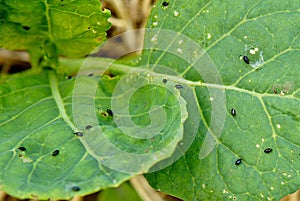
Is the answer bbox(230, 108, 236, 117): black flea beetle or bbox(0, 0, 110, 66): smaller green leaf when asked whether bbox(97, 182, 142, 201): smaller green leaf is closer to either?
bbox(0, 0, 110, 66): smaller green leaf

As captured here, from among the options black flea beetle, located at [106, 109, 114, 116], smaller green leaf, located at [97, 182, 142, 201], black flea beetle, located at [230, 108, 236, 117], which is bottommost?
black flea beetle, located at [230, 108, 236, 117]

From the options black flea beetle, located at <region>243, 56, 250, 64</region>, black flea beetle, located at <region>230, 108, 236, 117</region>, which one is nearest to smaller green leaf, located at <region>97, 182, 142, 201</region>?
black flea beetle, located at <region>230, 108, 236, 117</region>

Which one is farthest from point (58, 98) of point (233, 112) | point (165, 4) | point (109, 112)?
point (233, 112)

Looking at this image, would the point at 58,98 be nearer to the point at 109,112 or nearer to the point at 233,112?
the point at 109,112

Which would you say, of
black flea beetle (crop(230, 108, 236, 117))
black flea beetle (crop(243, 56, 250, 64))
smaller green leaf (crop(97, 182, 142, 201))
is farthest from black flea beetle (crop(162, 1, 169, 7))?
smaller green leaf (crop(97, 182, 142, 201))

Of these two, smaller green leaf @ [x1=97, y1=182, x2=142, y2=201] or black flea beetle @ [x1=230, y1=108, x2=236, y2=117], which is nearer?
black flea beetle @ [x1=230, y1=108, x2=236, y2=117]

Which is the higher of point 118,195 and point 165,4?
point 165,4

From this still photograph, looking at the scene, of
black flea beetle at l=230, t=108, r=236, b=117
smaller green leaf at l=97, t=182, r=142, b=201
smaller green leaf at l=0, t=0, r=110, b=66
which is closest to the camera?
black flea beetle at l=230, t=108, r=236, b=117

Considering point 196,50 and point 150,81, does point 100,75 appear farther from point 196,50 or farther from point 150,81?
point 196,50

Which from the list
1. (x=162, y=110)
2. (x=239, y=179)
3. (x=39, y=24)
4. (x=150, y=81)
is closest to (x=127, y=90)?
(x=150, y=81)

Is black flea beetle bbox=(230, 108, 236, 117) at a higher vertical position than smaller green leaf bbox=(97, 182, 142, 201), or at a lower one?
lower

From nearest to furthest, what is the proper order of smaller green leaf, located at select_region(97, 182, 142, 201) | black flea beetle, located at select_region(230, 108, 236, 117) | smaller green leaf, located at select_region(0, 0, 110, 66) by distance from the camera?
black flea beetle, located at select_region(230, 108, 236, 117)
smaller green leaf, located at select_region(0, 0, 110, 66)
smaller green leaf, located at select_region(97, 182, 142, 201)
